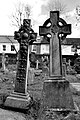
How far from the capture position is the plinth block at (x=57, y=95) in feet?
14.8

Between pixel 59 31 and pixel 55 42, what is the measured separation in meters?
0.38

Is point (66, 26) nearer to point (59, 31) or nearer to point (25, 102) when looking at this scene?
point (59, 31)

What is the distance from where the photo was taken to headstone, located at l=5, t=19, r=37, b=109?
14.7 ft

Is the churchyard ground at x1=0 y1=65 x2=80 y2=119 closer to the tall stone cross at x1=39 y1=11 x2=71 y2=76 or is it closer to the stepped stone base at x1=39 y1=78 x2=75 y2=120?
the stepped stone base at x1=39 y1=78 x2=75 y2=120

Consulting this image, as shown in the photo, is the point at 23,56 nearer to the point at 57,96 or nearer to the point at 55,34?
the point at 55,34

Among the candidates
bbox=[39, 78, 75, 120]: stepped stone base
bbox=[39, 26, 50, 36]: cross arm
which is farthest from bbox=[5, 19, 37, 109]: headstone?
bbox=[39, 78, 75, 120]: stepped stone base

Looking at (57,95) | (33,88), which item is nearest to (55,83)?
(57,95)

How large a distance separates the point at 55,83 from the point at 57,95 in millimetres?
364

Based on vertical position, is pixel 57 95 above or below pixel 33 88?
above

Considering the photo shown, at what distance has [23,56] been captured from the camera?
4836mm

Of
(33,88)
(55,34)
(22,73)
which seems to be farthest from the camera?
(33,88)

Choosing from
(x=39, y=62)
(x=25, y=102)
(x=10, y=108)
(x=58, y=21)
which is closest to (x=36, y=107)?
(x=25, y=102)

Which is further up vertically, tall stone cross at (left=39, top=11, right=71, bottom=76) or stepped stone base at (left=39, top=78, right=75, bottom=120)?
tall stone cross at (left=39, top=11, right=71, bottom=76)

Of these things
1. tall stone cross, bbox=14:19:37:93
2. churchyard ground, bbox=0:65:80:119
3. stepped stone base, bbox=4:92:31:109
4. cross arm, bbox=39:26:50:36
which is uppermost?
cross arm, bbox=39:26:50:36
